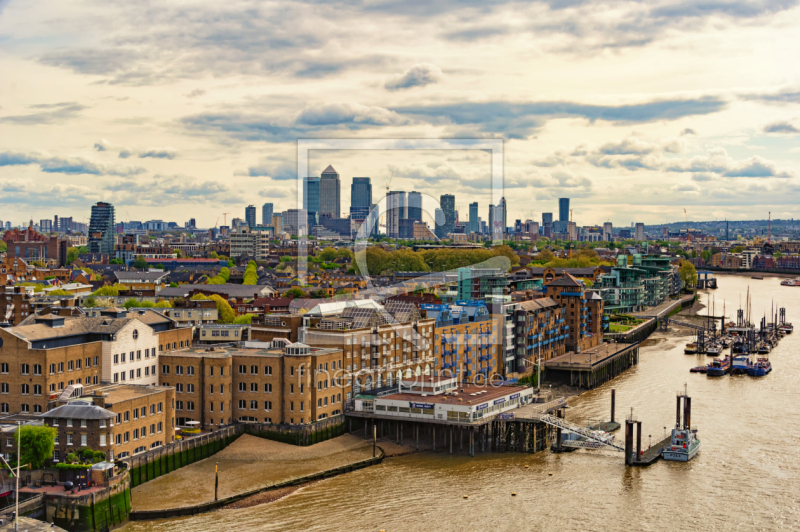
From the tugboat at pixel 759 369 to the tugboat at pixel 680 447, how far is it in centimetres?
2130

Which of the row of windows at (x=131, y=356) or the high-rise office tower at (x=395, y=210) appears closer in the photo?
the high-rise office tower at (x=395, y=210)

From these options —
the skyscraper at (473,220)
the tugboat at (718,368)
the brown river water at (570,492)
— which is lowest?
the brown river water at (570,492)

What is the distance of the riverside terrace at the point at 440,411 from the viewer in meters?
35.4

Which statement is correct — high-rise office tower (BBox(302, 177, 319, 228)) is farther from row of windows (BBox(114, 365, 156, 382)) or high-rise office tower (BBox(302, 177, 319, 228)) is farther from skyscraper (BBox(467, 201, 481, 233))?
row of windows (BBox(114, 365, 156, 382))

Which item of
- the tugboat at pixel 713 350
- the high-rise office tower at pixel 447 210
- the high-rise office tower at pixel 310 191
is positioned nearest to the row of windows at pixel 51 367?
the high-rise office tower at pixel 310 191

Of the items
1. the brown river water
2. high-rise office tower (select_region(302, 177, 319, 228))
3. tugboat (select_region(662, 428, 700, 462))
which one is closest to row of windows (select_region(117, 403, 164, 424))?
the brown river water

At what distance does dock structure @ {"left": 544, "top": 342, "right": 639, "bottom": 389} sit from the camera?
169ft

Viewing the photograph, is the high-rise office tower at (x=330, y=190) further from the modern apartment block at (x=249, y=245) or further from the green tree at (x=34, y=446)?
the modern apartment block at (x=249, y=245)

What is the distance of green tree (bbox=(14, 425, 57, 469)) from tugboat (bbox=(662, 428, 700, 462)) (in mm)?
22228

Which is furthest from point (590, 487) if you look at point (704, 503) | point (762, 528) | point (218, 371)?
point (218, 371)

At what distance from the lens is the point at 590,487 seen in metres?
30.4

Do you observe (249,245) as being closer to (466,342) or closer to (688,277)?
(688,277)

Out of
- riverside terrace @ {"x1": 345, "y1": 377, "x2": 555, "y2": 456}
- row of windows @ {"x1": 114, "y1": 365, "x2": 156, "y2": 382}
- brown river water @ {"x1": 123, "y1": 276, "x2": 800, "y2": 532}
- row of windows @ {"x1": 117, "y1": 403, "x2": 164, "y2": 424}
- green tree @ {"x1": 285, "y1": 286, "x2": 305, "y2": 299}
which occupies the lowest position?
brown river water @ {"x1": 123, "y1": 276, "x2": 800, "y2": 532}

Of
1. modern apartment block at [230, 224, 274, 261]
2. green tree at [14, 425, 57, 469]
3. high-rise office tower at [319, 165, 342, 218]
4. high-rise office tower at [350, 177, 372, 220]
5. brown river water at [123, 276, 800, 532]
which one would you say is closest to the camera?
brown river water at [123, 276, 800, 532]
